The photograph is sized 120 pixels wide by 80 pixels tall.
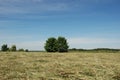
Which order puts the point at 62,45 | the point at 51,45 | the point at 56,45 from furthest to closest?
the point at 56,45 → the point at 62,45 → the point at 51,45

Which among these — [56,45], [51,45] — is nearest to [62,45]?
[56,45]

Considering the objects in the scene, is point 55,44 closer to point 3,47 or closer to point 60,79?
point 3,47

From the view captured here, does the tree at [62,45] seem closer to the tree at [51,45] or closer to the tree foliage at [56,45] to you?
the tree foliage at [56,45]

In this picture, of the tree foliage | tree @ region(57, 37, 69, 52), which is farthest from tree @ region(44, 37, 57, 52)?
tree @ region(57, 37, 69, 52)

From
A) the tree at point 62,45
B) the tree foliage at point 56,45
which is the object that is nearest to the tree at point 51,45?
the tree foliage at point 56,45

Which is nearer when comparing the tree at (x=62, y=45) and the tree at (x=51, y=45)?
the tree at (x=62, y=45)

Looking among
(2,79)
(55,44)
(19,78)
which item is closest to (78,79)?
(19,78)

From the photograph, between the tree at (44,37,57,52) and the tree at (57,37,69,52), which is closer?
the tree at (57,37,69,52)

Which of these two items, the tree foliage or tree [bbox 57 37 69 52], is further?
the tree foliage

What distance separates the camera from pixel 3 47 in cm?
10169

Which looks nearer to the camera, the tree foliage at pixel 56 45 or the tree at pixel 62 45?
the tree at pixel 62 45

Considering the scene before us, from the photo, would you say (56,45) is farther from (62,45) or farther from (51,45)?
(62,45)

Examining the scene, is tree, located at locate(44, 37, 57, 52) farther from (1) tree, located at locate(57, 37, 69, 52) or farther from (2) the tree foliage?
(1) tree, located at locate(57, 37, 69, 52)

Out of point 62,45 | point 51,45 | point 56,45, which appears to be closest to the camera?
point 51,45
